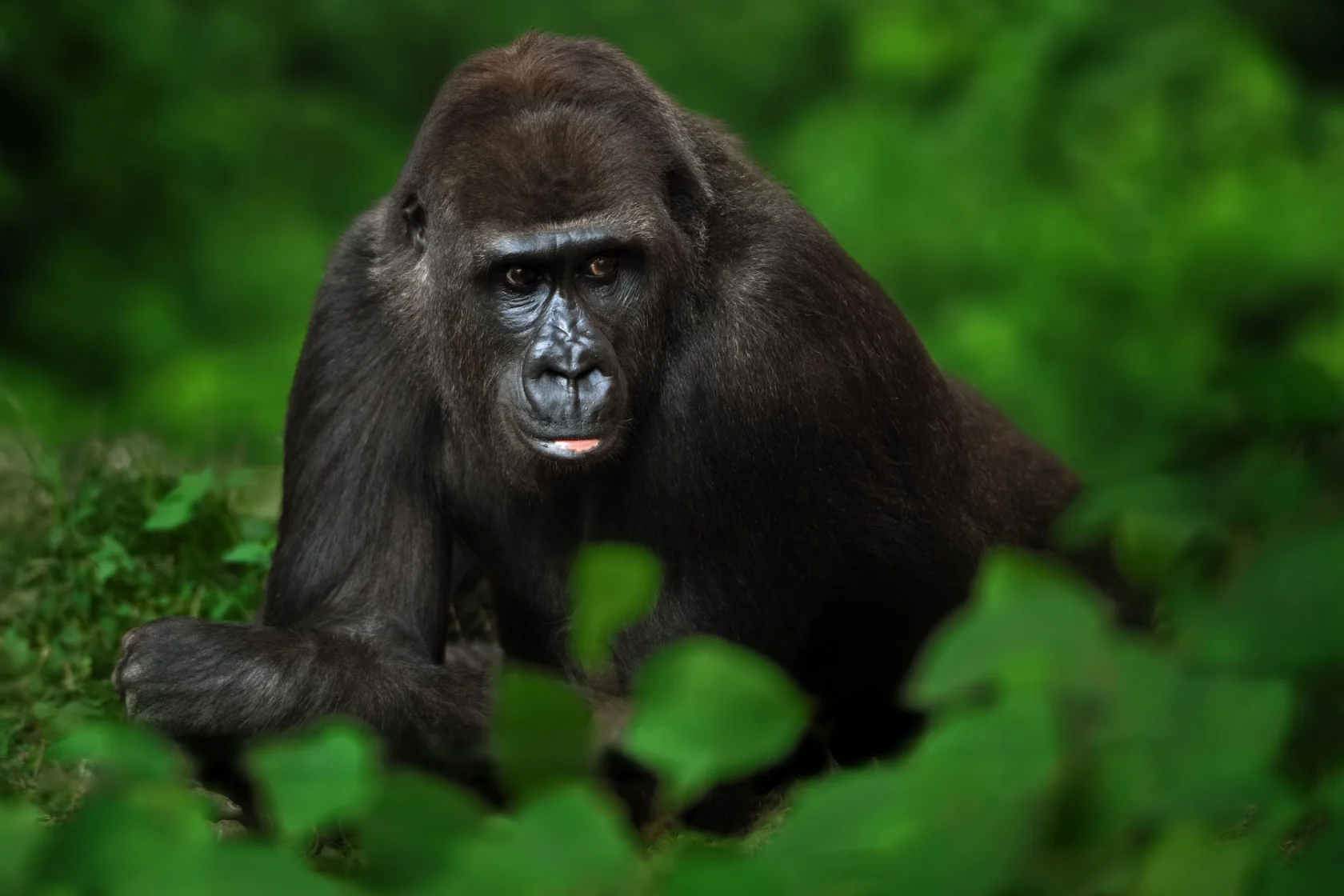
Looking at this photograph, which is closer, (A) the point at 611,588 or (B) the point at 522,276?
(A) the point at 611,588

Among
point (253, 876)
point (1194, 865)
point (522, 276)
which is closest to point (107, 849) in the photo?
point (253, 876)

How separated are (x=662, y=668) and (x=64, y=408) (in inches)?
330

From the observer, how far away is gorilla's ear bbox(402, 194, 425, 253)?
13.6ft

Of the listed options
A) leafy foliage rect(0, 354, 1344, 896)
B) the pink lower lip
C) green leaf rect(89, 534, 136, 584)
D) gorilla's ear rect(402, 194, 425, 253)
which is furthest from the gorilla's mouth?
leafy foliage rect(0, 354, 1344, 896)

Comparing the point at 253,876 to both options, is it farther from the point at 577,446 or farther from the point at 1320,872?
the point at 577,446

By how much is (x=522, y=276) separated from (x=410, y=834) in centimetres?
240

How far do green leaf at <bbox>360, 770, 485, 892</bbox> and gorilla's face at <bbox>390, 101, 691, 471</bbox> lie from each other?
2112 mm

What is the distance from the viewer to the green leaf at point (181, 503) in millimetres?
4797

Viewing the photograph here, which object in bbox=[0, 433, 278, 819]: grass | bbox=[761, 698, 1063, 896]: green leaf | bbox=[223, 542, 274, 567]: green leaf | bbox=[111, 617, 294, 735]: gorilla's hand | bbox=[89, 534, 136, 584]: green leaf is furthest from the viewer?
bbox=[223, 542, 274, 567]: green leaf

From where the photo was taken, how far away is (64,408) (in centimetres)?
938

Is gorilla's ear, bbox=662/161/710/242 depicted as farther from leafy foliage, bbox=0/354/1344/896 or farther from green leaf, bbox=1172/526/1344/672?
green leaf, bbox=1172/526/1344/672

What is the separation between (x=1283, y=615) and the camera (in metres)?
1.58

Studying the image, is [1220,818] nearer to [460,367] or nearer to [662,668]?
[662,668]

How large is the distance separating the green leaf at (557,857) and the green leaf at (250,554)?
346 centimetres
